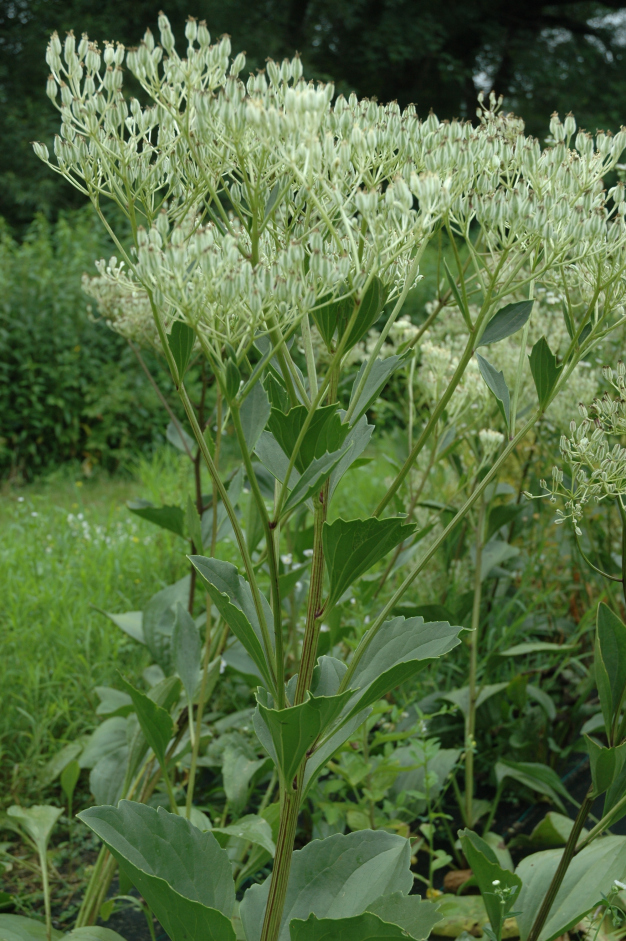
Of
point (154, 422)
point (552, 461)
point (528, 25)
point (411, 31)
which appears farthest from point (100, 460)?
point (528, 25)

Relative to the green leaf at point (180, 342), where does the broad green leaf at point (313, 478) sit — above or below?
below

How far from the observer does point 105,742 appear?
6.84 ft

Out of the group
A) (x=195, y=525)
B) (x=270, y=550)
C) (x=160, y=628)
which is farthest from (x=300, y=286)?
(x=160, y=628)

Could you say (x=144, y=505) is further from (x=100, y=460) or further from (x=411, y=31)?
(x=411, y=31)

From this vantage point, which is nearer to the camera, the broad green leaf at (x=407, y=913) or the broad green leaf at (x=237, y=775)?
the broad green leaf at (x=407, y=913)

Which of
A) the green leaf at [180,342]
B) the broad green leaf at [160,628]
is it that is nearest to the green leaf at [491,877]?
the green leaf at [180,342]

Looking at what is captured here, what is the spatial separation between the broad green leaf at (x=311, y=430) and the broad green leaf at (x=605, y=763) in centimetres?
69

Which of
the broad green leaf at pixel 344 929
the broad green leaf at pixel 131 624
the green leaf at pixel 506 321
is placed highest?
the green leaf at pixel 506 321

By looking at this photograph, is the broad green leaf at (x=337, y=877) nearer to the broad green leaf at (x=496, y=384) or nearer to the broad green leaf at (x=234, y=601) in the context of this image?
the broad green leaf at (x=234, y=601)

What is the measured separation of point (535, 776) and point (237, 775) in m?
0.78

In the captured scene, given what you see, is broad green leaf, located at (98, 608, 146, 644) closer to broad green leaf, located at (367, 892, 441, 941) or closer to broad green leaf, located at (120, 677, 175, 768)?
broad green leaf, located at (120, 677, 175, 768)

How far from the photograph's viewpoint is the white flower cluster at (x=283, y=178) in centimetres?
93

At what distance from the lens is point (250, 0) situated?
47.3 feet

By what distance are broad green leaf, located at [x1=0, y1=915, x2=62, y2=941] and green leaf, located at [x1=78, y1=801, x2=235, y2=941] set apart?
0.54 meters
